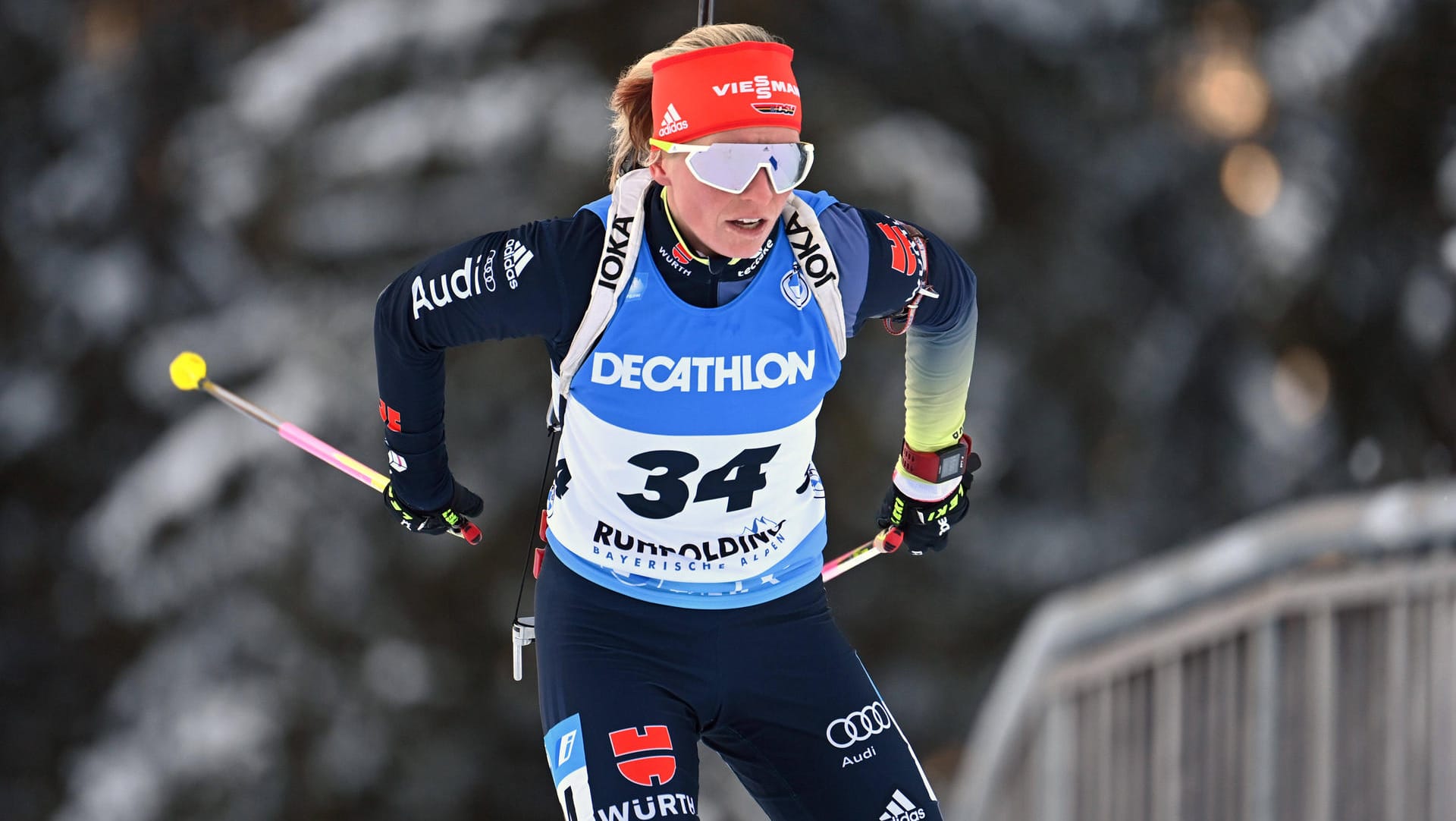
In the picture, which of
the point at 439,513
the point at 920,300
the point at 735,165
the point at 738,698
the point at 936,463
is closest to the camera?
the point at 735,165

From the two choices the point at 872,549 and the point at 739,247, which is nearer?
the point at 739,247

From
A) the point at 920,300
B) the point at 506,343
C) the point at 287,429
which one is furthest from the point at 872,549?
the point at 506,343

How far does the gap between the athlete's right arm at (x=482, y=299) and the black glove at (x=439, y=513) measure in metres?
0.25

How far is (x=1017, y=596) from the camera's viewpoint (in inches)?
237

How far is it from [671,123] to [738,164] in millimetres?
131

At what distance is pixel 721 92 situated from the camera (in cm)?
189

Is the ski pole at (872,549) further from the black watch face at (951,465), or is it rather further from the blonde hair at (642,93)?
the blonde hair at (642,93)

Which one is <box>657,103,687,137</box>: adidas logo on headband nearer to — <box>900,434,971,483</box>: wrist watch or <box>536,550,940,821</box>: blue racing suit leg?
<box>536,550,940,821</box>: blue racing suit leg

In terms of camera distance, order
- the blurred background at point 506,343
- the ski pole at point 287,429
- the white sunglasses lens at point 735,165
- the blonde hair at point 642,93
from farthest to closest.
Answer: the blurred background at point 506,343 < the ski pole at point 287,429 < the blonde hair at point 642,93 < the white sunglasses lens at point 735,165

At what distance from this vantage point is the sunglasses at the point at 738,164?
1.86m

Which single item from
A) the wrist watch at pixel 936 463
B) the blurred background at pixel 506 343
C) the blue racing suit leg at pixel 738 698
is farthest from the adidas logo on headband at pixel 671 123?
the blurred background at pixel 506 343

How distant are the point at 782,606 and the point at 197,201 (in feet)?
14.8

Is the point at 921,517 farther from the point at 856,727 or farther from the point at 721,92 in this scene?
the point at 721,92

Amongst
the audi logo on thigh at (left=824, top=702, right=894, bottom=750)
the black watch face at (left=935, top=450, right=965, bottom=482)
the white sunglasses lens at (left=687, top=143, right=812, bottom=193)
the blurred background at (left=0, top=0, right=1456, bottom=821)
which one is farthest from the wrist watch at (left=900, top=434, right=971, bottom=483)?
the blurred background at (left=0, top=0, right=1456, bottom=821)
